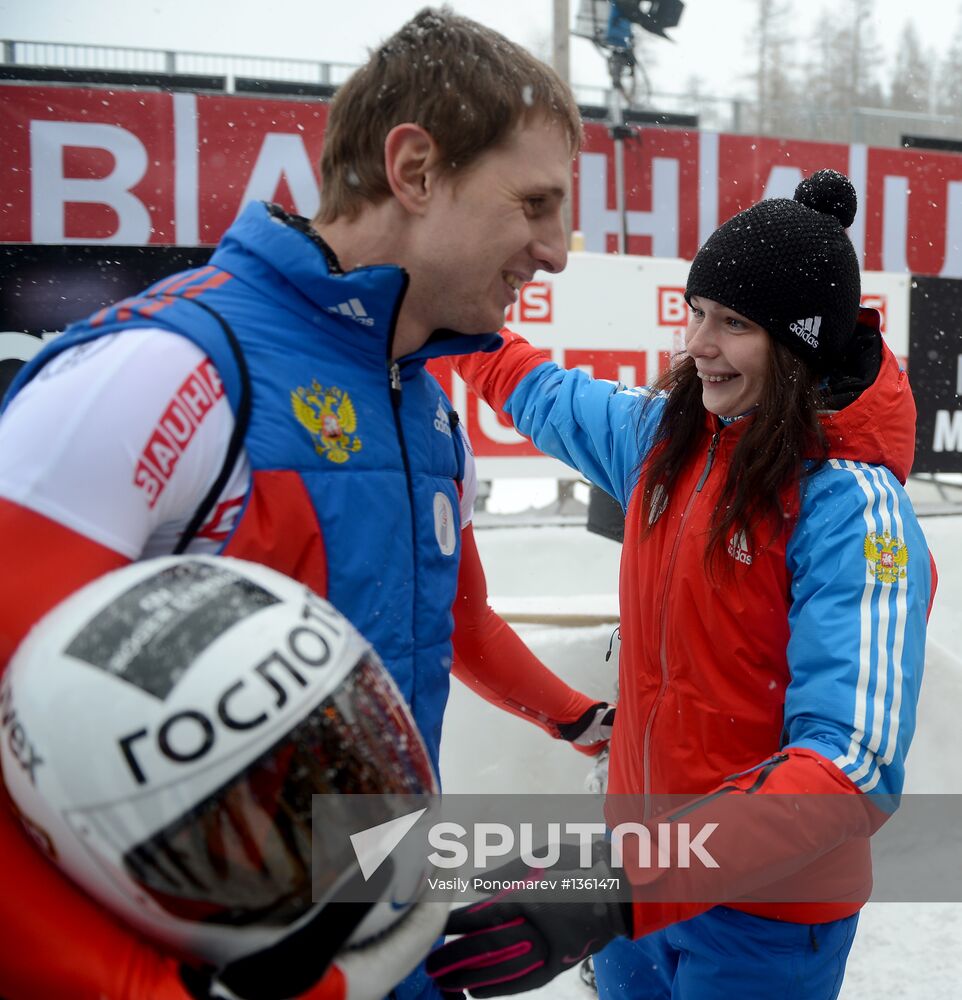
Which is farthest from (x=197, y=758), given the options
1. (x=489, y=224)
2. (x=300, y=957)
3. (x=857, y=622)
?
(x=857, y=622)

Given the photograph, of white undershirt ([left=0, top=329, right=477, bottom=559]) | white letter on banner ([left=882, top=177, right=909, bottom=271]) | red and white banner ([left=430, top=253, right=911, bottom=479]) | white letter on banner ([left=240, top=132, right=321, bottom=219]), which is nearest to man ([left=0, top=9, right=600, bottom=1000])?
white undershirt ([left=0, top=329, right=477, bottom=559])

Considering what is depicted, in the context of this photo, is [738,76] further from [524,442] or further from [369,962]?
[369,962]

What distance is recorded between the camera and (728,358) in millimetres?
1925

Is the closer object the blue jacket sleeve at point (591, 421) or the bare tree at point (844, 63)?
the blue jacket sleeve at point (591, 421)

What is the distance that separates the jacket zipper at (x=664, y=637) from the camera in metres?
1.91

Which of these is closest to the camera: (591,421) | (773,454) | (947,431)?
(773,454)

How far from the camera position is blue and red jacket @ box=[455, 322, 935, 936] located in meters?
1.50

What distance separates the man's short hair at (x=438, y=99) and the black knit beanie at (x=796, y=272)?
626 millimetres

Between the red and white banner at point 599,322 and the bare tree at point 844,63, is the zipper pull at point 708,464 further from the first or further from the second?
the bare tree at point 844,63

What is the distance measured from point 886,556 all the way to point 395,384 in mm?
953

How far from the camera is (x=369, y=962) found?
1.02 metres

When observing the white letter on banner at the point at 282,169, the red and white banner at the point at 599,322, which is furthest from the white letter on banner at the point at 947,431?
the white letter on banner at the point at 282,169

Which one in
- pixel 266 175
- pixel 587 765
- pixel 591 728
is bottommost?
pixel 587 765

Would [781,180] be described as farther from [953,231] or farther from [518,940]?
[518,940]
